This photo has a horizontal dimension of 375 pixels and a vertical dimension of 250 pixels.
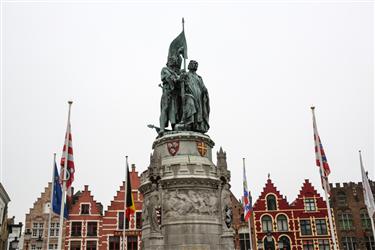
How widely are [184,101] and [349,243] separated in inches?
1487

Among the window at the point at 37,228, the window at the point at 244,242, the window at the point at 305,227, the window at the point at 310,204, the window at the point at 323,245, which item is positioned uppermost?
the window at the point at 310,204

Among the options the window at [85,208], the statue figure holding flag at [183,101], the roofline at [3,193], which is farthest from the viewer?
the window at [85,208]

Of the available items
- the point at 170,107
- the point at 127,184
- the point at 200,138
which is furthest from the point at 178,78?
the point at 127,184

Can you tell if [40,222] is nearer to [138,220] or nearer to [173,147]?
[138,220]

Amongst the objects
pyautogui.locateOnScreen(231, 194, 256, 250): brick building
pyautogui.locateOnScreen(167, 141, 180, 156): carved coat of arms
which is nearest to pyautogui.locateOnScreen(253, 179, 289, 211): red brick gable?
pyautogui.locateOnScreen(231, 194, 256, 250): brick building

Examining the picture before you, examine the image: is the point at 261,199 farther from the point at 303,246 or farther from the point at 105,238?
the point at 105,238

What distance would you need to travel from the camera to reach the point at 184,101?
1719cm

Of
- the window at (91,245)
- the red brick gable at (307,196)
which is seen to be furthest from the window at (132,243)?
the red brick gable at (307,196)

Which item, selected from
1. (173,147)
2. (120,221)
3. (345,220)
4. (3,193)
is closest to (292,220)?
(345,220)

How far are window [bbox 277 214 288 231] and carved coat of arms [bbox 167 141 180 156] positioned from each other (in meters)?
33.9

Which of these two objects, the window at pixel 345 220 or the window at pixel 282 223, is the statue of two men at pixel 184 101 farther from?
the window at pixel 345 220

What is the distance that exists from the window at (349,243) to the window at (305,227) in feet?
14.8

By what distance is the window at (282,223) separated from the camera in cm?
4566

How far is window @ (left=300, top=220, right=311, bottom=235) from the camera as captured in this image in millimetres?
45394
